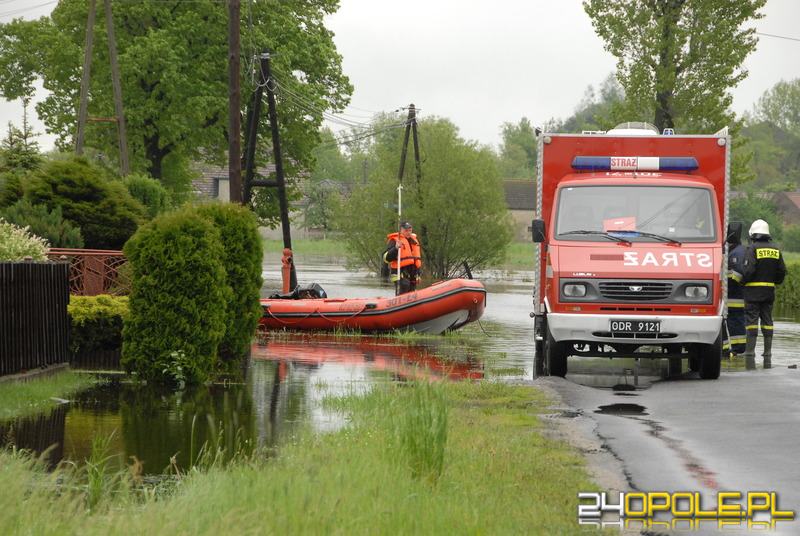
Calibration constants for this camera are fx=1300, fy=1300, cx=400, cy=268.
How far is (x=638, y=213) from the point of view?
1614 centimetres

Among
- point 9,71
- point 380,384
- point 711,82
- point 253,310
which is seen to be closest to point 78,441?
point 380,384

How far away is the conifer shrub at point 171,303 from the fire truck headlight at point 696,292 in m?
5.56

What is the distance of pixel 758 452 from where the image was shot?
1019cm

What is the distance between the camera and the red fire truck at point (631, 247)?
15359 mm

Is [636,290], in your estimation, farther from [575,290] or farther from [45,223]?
[45,223]

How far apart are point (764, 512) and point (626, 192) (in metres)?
8.67

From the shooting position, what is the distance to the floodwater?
1028 cm

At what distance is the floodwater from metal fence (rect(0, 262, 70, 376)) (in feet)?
2.71

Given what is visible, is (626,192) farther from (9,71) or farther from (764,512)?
(9,71)

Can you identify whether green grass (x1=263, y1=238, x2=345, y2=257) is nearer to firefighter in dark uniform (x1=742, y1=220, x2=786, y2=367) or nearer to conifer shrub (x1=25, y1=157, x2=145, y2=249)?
conifer shrub (x1=25, y1=157, x2=145, y2=249)

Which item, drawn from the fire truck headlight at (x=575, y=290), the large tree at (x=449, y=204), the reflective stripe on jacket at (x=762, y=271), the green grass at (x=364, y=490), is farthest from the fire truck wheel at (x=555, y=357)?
the large tree at (x=449, y=204)

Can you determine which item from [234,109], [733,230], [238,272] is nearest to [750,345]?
[733,230]

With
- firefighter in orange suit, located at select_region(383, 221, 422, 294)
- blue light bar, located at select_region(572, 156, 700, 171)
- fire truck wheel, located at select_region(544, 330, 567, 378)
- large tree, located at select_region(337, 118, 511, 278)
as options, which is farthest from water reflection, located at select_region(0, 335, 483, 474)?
large tree, located at select_region(337, 118, 511, 278)

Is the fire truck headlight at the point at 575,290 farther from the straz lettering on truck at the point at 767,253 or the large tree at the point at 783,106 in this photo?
the large tree at the point at 783,106
